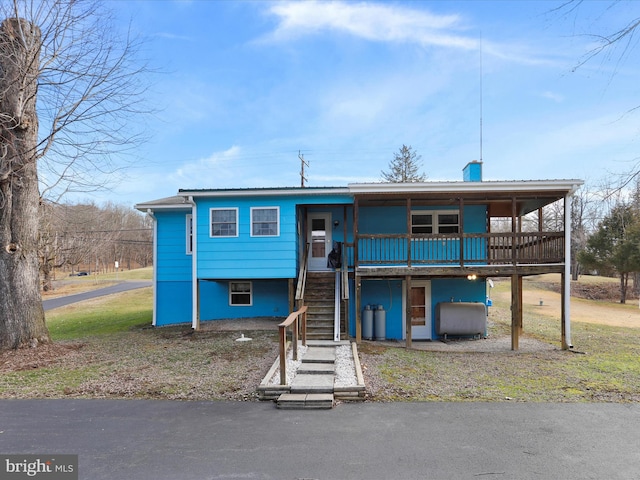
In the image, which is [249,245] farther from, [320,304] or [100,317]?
[100,317]

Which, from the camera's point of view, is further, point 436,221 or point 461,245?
point 436,221

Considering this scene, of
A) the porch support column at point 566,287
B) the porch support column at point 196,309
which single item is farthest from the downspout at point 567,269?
the porch support column at point 196,309

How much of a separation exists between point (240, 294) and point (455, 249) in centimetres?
760

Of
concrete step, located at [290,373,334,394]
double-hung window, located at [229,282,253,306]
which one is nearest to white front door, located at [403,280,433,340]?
double-hung window, located at [229,282,253,306]

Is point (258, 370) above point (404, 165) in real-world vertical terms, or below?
below

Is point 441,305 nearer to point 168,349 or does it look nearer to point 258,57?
point 168,349

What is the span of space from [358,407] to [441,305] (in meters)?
7.17

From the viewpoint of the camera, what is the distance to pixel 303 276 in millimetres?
11602

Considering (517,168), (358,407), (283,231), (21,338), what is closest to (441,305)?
(283,231)

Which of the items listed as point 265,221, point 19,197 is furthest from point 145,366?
point 19,197

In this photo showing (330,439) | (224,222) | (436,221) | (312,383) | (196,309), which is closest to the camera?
(330,439)

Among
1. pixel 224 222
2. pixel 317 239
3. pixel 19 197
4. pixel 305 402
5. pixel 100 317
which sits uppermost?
pixel 19 197

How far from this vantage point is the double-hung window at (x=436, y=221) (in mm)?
12453

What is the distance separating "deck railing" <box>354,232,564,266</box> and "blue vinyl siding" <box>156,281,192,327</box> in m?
6.79
